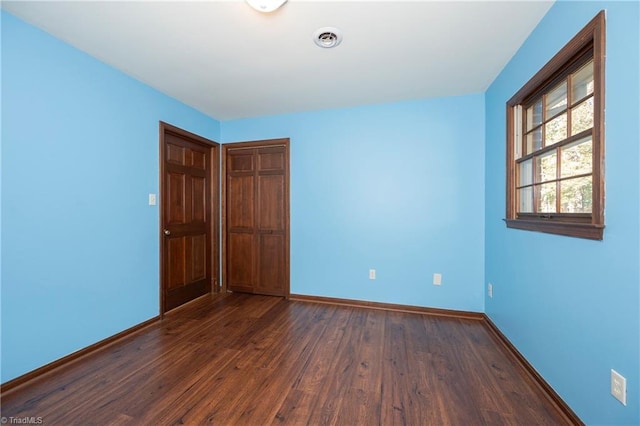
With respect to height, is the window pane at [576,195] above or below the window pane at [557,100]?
below

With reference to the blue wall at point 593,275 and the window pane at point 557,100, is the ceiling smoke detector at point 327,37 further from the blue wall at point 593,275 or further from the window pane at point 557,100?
the window pane at point 557,100

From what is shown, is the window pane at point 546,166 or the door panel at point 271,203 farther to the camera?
the door panel at point 271,203

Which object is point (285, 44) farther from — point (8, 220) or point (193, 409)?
point (193, 409)

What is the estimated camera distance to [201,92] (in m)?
2.71

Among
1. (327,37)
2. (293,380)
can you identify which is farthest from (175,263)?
(327,37)

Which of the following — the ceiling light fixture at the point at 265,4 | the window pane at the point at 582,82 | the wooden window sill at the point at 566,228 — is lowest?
the wooden window sill at the point at 566,228

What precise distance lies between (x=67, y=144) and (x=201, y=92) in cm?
128

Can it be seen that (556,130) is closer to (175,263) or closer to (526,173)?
(526,173)

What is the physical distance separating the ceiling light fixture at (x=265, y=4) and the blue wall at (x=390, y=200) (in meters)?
1.73

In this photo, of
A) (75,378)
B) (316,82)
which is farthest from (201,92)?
(75,378)

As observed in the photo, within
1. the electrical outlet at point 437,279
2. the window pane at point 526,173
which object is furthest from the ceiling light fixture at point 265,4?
the electrical outlet at point 437,279

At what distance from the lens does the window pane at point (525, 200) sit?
193 cm

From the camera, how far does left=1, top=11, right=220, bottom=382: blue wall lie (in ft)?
5.36

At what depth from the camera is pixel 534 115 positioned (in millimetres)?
1956
